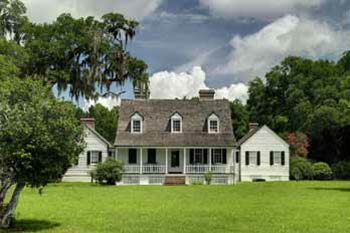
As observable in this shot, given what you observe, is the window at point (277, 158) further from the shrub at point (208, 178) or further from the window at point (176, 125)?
the window at point (176, 125)

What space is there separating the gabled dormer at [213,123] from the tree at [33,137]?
Answer: 30.7 metres

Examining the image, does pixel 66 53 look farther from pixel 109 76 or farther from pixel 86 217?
pixel 86 217

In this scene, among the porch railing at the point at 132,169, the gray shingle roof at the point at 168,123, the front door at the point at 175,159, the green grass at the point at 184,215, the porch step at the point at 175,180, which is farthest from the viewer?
the front door at the point at 175,159

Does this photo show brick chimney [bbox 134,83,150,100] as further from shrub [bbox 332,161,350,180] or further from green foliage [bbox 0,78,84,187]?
green foliage [bbox 0,78,84,187]

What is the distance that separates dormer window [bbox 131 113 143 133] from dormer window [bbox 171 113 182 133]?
2416 millimetres

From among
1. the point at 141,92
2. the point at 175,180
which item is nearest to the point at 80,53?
the point at 141,92

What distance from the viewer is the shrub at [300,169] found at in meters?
49.2

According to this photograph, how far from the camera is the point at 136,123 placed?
151 ft

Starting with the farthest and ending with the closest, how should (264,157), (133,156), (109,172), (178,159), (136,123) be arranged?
(264,157), (178,159), (136,123), (133,156), (109,172)

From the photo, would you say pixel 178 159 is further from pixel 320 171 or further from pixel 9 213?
pixel 9 213

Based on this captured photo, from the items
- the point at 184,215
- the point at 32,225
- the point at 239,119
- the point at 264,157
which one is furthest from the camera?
the point at 239,119

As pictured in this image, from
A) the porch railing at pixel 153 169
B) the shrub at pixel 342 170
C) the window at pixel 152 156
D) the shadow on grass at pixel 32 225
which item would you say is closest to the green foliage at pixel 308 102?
the shrub at pixel 342 170

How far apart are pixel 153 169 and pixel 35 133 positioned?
30204 millimetres

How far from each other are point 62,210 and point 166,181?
2414 centimetres
